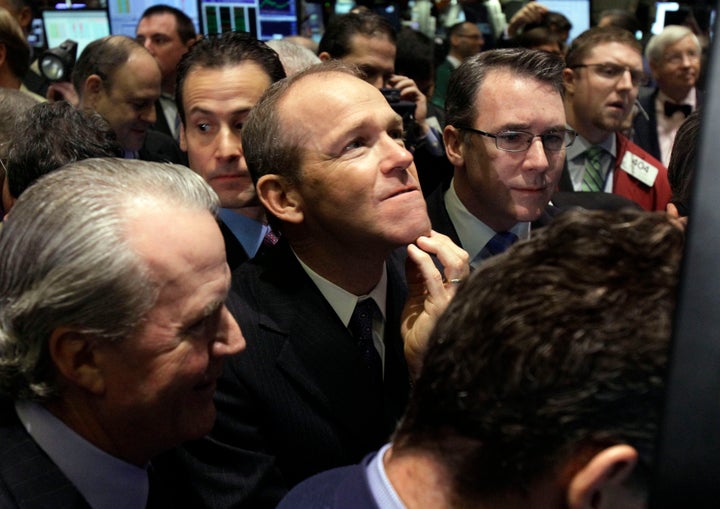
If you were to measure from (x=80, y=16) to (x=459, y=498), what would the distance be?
6.18m

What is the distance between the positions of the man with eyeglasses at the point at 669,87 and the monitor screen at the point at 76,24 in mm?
3898

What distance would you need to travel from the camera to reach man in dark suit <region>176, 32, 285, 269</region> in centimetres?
234

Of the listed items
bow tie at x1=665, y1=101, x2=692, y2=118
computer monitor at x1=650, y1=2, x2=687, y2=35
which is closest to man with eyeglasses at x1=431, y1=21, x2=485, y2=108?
computer monitor at x1=650, y1=2, x2=687, y2=35

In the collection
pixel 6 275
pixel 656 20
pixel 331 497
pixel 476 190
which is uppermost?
pixel 6 275

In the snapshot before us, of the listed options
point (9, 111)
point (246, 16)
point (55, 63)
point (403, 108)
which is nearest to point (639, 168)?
point (403, 108)

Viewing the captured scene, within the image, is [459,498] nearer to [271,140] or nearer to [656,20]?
[271,140]

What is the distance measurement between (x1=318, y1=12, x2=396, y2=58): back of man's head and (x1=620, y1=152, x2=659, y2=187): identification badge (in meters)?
1.15

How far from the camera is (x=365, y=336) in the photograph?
177cm

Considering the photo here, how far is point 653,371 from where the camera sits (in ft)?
2.48

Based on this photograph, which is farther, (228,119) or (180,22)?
(180,22)

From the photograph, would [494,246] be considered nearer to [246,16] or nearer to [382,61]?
[382,61]

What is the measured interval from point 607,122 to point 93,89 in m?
2.12

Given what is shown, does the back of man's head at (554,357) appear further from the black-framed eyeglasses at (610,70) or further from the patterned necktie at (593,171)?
the black-framed eyeglasses at (610,70)

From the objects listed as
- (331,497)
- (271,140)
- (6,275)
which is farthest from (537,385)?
(271,140)
